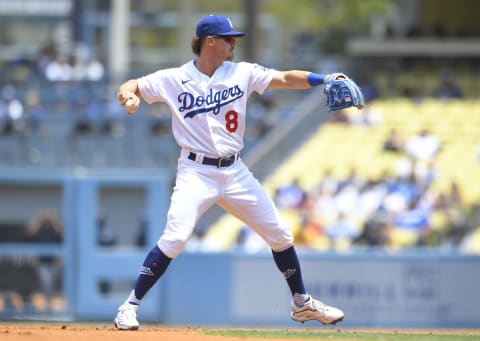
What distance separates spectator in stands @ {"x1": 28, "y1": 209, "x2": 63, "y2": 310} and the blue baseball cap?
339 inches

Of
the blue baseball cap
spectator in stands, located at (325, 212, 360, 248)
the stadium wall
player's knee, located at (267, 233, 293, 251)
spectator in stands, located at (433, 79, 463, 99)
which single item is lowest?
the stadium wall

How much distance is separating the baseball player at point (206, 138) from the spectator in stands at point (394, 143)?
11.0 meters

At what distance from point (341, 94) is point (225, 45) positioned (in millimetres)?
799

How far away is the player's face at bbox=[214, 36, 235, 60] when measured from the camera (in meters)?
7.54

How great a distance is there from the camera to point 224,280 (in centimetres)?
1481

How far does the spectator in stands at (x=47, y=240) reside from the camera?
15.6 m

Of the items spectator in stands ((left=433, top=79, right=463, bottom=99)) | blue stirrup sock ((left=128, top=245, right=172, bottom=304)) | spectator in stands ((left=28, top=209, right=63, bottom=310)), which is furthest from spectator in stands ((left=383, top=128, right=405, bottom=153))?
blue stirrup sock ((left=128, top=245, right=172, bottom=304))

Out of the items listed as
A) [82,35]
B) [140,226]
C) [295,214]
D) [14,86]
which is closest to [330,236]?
[295,214]

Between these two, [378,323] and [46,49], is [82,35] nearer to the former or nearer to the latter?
[46,49]

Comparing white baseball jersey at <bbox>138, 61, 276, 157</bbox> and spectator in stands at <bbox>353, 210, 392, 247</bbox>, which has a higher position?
white baseball jersey at <bbox>138, 61, 276, 157</bbox>

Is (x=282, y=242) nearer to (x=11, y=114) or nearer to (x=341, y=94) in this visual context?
(x=341, y=94)

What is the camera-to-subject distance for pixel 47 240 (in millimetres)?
15977

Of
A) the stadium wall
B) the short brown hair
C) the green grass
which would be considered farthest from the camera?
the stadium wall

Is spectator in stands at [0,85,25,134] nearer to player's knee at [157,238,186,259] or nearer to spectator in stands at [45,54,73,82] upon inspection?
spectator in stands at [45,54,73,82]
